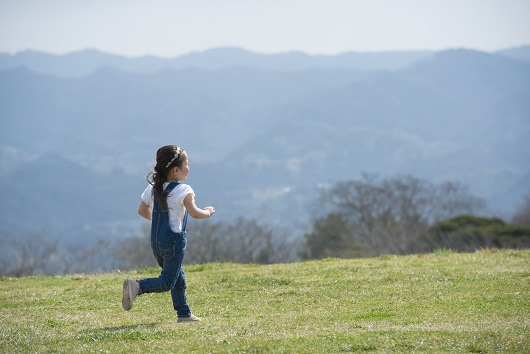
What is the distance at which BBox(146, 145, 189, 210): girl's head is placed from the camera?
32.4 feet

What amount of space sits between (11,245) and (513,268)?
90564mm

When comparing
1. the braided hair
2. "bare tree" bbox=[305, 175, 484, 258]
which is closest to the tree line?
"bare tree" bbox=[305, 175, 484, 258]

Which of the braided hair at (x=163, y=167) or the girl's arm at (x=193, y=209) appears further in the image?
the braided hair at (x=163, y=167)

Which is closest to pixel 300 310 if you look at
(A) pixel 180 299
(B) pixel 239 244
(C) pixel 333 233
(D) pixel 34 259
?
(A) pixel 180 299

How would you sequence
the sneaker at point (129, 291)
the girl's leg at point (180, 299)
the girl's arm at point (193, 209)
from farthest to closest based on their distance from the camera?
the girl's leg at point (180, 299)
the sneaker at point (129, 291)
the girl's arm at point (193, 209)

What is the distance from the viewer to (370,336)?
858 centimetres

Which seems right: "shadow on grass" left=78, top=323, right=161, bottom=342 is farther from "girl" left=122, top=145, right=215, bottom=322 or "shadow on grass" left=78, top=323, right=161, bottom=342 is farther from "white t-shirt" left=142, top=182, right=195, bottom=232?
"white t-shirt" left=142, top=182, right=195, bottom=232

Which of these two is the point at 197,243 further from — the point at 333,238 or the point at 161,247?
the point at 161,247

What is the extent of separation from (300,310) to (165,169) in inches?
116

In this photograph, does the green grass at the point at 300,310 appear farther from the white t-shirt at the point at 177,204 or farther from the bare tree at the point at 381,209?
the bare tree at the point at 381,209

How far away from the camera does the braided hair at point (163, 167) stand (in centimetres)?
988

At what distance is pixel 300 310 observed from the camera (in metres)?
10.9

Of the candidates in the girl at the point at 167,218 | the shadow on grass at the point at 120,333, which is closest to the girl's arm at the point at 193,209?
the girl at the point at 167,218

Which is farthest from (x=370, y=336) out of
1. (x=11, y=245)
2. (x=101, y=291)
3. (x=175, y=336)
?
(x=11, y=245)
